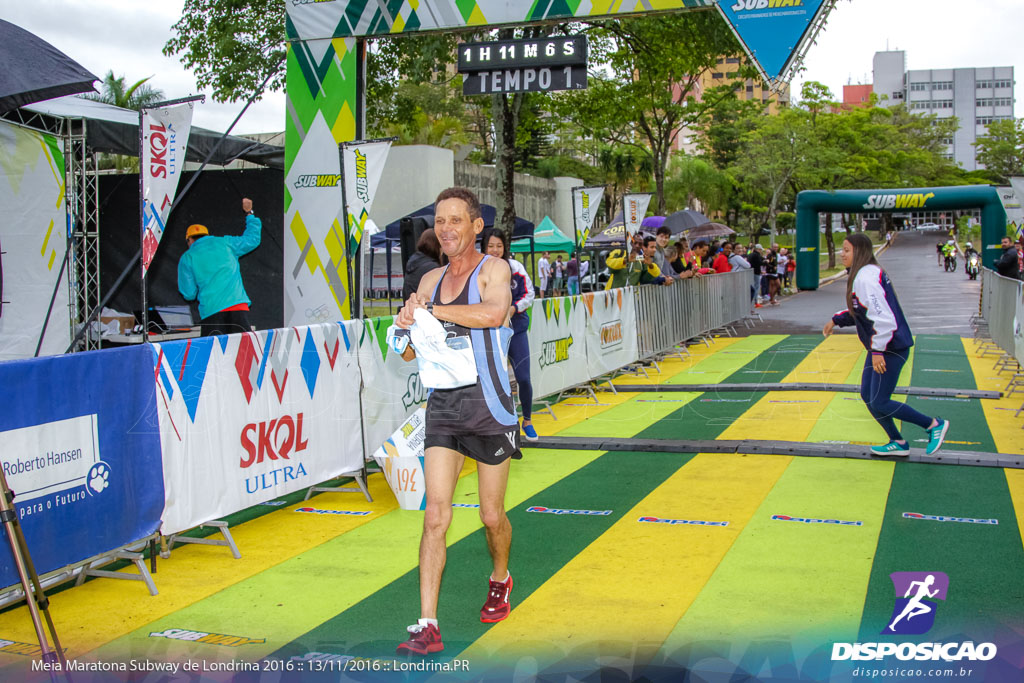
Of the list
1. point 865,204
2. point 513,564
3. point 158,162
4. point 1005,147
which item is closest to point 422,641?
point 513,564

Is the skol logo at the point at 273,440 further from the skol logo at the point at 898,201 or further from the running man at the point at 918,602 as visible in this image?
the skol logo at the point at 898,201

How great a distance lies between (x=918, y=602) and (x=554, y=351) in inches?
269

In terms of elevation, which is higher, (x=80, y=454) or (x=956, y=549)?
(x=80, y=454)

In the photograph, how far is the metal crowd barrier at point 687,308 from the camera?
15.0 meters

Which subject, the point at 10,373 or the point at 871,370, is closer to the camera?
the point at 10,373

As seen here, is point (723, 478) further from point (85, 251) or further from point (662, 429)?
point (85, 251)

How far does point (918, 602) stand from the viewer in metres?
4.62

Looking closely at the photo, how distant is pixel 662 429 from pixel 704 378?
4349 mm

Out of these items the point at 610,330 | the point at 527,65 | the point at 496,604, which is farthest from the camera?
the point at 610,330

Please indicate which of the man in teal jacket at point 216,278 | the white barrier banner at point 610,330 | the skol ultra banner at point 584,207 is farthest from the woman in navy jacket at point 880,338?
the skol ultra banner at point 584,207

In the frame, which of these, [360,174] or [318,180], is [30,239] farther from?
[360,174]

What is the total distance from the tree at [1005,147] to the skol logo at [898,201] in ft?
196

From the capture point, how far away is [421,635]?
161 inches

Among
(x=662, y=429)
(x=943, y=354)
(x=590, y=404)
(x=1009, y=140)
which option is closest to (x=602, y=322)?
(x=590, y=404)
